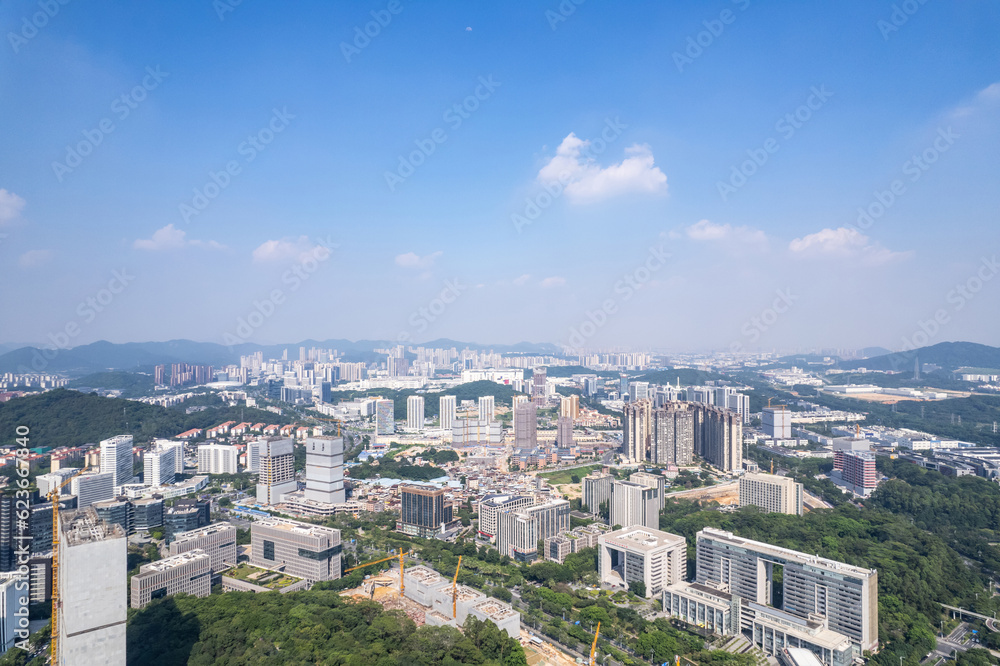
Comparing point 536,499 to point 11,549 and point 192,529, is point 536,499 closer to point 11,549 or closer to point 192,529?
point 192,529

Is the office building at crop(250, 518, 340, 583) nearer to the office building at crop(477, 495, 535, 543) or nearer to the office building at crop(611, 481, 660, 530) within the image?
the office building at crop(477, 495, 535, 543)

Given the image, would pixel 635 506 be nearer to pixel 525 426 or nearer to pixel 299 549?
pixel 299 549

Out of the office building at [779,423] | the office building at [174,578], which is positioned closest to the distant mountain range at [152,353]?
the office building at [174,578]

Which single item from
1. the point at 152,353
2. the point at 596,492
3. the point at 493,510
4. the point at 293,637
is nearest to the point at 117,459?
the point at 493,510

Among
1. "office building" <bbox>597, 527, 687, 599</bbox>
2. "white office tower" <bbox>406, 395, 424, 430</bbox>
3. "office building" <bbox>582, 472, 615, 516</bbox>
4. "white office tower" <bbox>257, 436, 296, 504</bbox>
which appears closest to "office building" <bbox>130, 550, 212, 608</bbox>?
"white office tower" <bbox>257, 436, 296, 504</bbox>

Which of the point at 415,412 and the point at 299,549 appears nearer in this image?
the point at 299,549

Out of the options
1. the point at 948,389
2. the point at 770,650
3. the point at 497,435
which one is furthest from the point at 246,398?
the point at 948,389

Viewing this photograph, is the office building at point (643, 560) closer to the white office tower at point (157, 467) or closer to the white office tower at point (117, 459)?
the white office tower at point (117, 459)
